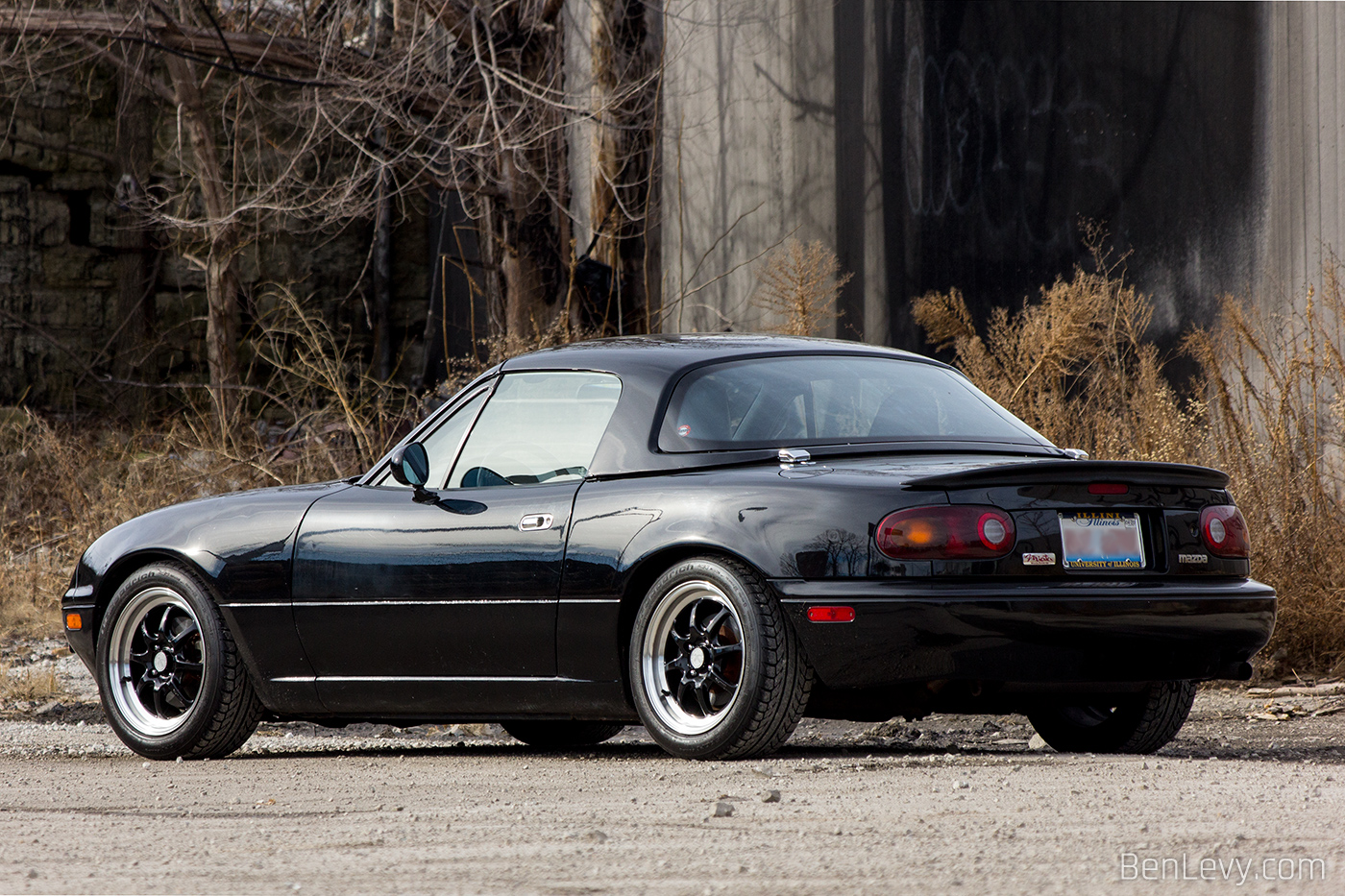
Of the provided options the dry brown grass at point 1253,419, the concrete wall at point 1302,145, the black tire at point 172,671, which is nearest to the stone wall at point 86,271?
the dry brown grass at point 1253,419

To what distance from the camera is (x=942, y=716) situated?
7.68 metres

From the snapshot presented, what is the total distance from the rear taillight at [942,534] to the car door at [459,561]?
3.86 feet

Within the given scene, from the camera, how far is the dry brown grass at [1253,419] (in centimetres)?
792

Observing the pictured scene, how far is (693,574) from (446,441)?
1442mm

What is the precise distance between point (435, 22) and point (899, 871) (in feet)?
36.5

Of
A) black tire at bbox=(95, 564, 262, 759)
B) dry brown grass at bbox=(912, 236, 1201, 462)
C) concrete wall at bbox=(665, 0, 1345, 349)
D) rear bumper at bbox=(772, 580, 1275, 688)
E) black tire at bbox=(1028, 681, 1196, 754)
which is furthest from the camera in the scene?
concrete wall at bbox=(665, 0, 1345, 349)

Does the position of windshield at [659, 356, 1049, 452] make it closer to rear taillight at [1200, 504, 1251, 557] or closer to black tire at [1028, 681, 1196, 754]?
rear taillight at [1200, 504, 1251, 557]

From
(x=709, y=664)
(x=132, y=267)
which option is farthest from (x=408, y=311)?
(x=709, y=664)

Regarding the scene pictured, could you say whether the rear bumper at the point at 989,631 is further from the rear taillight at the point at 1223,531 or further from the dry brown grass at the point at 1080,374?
the dry brown grass at the point at 1080,374

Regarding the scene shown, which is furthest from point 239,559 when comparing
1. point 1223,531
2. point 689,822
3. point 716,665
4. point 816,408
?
point 1223,531

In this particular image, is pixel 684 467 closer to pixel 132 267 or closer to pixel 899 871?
pixel 899 871

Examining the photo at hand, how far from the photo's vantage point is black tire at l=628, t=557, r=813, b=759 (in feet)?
16.5

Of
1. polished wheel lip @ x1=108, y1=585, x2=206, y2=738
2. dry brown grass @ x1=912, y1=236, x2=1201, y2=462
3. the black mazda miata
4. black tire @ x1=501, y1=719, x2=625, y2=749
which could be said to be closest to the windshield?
the black mazda miata

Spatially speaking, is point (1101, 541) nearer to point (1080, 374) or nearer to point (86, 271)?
point (1080, 374)
